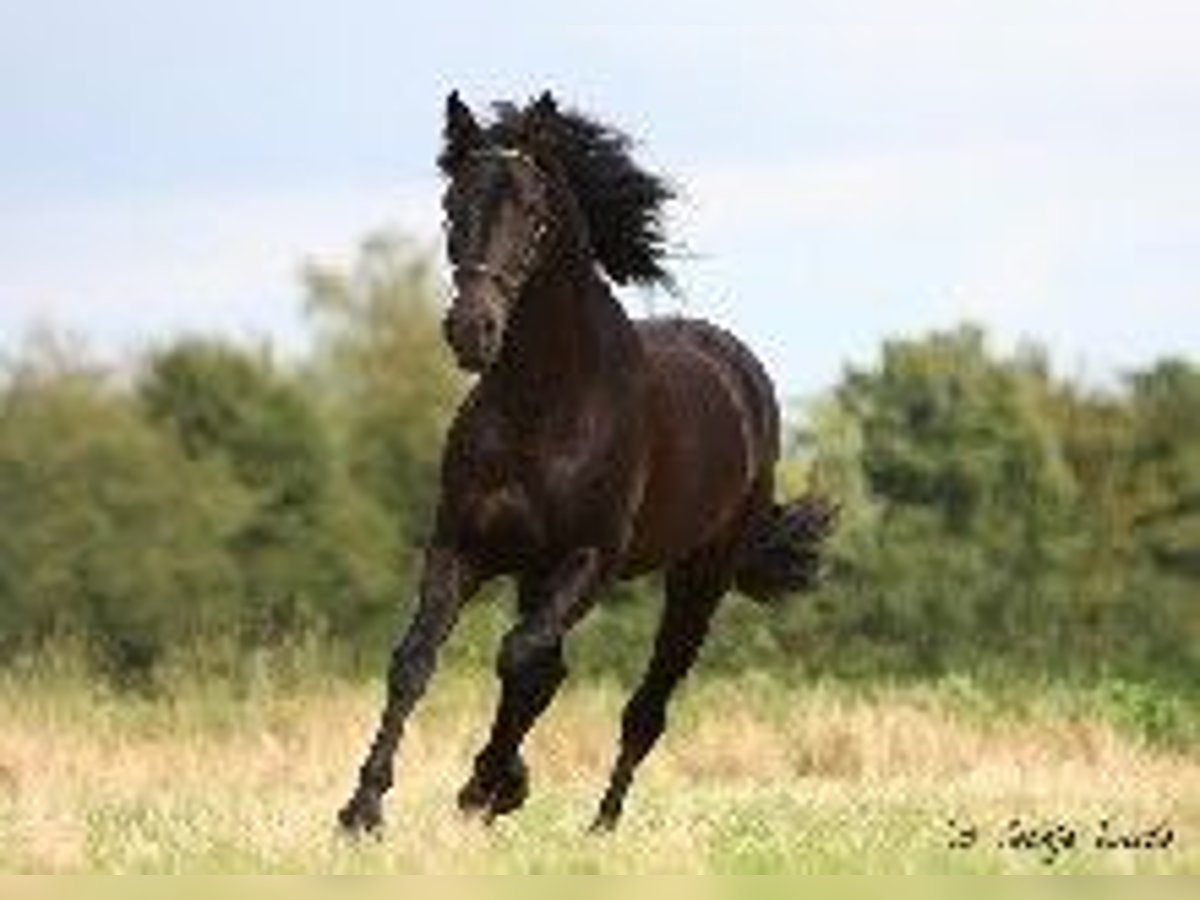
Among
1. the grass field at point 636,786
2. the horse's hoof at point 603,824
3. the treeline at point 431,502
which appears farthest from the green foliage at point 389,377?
the horse's hoof at point 603,824

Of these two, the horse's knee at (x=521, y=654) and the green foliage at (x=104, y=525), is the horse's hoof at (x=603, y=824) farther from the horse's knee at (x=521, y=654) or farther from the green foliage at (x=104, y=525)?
the green foliage at (x=104, y=525)

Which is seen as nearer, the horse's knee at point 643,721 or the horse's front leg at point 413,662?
the horse's front leg at point 413,662

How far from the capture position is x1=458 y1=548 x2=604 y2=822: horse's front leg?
37.0 feet

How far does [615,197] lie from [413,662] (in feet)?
7.73

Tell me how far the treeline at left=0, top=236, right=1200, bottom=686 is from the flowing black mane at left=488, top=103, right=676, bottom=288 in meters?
20.3

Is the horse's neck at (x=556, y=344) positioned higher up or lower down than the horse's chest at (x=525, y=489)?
Answer: higher up

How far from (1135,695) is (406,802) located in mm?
9128

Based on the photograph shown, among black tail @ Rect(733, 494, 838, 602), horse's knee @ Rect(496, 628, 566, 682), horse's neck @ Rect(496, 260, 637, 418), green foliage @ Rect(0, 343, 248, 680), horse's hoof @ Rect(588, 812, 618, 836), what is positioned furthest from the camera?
green foliage @ Rect(0, 343, 248, 680)

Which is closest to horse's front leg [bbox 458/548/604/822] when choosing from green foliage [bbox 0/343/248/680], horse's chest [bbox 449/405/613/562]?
horse's chest [bbox 449/405/613/562]

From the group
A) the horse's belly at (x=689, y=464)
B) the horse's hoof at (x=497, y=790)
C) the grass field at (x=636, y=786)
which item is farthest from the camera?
the horse's belly at (x=689, y=464)

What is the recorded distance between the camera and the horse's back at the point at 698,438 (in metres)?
12.6

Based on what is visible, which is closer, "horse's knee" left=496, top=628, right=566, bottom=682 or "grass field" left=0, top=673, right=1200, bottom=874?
"grass field" left=0, top=673, right=1200, bottom=874
